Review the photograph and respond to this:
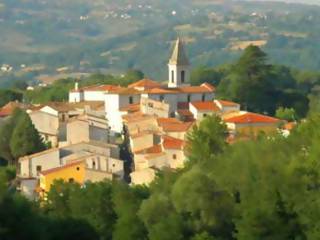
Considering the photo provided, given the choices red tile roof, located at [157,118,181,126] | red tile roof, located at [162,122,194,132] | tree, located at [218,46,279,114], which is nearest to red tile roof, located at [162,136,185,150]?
red tile roof, located at [162,122,194,132]

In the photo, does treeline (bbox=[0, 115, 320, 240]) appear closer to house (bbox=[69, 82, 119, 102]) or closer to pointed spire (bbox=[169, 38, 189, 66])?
house (bbox=[69, 82, 119, 102])

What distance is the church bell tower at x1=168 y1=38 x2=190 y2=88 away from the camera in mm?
52125

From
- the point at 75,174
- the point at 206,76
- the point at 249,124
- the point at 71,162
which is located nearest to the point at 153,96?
the point at 249,124

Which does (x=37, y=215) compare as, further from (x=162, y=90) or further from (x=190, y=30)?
(x=190, y=30)

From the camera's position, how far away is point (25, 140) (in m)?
45.1

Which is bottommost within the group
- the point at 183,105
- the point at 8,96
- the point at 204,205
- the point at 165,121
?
the point at 8,96

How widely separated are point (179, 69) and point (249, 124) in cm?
769

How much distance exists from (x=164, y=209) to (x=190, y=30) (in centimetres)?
15522

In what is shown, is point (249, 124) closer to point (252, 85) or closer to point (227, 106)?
point (227, 106)

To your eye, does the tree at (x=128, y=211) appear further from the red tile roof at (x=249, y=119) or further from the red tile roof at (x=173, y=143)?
the red tile roof at (x=249, y=119)

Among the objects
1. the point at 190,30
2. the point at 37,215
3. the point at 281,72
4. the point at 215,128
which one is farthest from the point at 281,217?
the point at 190,30

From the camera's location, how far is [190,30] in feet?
612

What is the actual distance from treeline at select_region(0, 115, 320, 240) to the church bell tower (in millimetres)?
15669

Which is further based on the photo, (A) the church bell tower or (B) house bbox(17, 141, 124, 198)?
(A) the church bell tower
